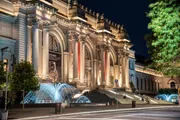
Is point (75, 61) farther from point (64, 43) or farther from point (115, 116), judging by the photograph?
point (115, 116)

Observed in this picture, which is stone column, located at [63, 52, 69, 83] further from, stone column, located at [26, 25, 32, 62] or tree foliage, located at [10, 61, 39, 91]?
tree foliage, located at [10, 61, 39, 91]

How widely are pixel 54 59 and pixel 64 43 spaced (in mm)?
4083

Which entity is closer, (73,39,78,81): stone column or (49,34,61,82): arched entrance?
(49,34,61,82): arched entrance

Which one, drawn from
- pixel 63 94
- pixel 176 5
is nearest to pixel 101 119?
pixel 176 5

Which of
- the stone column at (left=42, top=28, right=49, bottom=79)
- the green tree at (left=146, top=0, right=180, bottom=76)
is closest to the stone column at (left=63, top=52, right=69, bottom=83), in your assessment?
the stone column at (left=42, top=28, right=49, bottom=79)

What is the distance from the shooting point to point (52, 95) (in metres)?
50.2

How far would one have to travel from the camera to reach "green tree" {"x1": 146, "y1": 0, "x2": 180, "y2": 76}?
57.6 feet

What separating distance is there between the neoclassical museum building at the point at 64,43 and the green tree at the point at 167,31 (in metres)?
12.5

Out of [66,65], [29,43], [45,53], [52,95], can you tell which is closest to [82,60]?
[66,65]

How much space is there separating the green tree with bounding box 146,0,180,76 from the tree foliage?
85.3 ft

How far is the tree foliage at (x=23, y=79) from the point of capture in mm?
44562

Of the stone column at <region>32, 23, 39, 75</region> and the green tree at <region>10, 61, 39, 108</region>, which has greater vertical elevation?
the stone column at <region>32, 23, 39, 75</region>

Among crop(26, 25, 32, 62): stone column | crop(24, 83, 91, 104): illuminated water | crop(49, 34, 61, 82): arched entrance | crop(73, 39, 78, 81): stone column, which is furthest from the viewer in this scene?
crop(73, 39, 78, 81): stone column

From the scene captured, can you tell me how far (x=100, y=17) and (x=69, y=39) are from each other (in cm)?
1635
